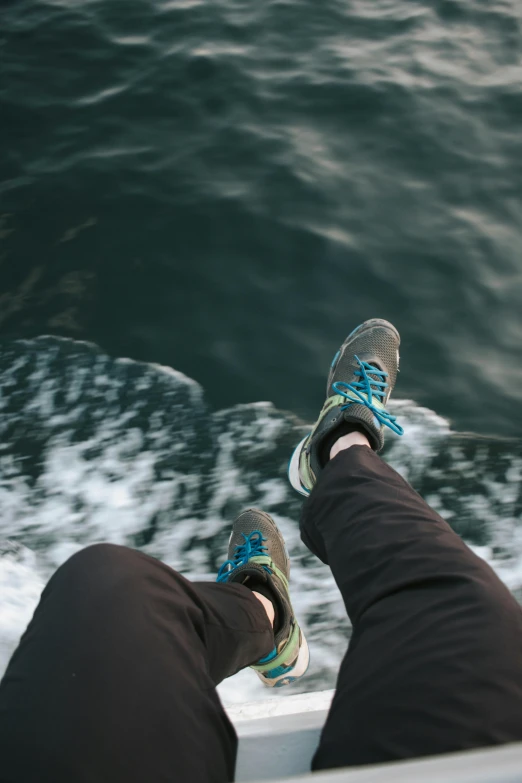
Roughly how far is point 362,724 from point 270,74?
3374 mm

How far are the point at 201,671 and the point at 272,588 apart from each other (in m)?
0.65

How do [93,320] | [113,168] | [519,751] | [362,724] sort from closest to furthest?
[519,751] → [362,724] → [93,320] → [113,168]

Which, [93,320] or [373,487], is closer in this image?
[373,487]

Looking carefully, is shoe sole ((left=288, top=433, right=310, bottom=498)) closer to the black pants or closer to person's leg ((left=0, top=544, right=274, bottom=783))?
the black pants

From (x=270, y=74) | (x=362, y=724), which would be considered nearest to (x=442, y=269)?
(x=270, y=74)

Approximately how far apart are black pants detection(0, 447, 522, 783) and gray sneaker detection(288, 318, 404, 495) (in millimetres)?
670

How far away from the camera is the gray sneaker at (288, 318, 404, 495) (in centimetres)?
180

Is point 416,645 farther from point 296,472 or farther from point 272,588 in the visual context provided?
point 296,472

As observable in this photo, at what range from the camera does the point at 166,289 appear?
8.23 feet

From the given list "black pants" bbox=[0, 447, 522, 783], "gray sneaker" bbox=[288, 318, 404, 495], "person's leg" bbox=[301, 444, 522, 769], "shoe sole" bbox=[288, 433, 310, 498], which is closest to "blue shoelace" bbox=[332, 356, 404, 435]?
"gray sneaker" bbox=[288, 318, 404, 495]

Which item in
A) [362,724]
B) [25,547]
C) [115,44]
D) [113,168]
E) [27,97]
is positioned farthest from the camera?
[115,44]

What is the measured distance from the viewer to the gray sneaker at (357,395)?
5.91 ft

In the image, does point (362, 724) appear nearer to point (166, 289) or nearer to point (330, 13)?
point (166, 289)

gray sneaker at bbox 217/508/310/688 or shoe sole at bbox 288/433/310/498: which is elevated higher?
shoe sole at bbox 288/433/310/498
